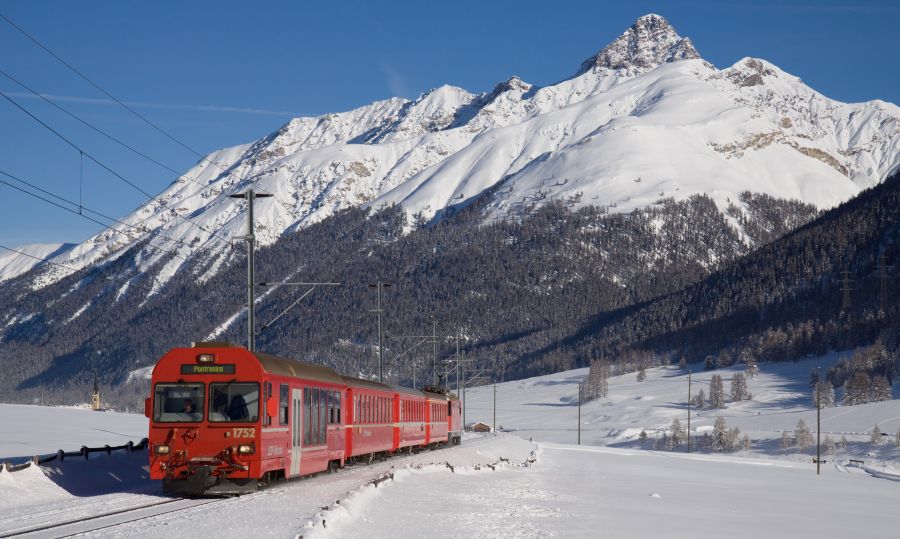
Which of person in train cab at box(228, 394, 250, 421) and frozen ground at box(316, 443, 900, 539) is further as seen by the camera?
person in train cab at box(228, 394, 250, 421)

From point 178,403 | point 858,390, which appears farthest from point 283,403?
point 858,390

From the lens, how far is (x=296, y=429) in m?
33.3

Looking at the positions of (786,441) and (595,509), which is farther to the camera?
(786,441)

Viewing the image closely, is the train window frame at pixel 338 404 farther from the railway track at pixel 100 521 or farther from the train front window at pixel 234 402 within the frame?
the railway track at pixel 100 521

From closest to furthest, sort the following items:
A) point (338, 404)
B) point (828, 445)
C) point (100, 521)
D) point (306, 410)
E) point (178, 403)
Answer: point (100, 521)
point (178, 403)
point (306, 410)
point (338, 404)
point (828, 445)

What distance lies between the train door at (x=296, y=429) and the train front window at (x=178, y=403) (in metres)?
3.14

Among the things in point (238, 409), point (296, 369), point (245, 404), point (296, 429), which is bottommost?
point (296, 429)

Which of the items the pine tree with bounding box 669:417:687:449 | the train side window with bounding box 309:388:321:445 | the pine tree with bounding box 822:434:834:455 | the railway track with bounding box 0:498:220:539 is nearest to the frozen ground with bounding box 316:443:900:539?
the train side window with bounding box 309:388:321:445

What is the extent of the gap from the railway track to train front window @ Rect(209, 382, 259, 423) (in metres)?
2.45

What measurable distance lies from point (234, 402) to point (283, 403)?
1.84 metres

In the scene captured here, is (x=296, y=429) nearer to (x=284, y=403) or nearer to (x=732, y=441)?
(x=284, y=403)

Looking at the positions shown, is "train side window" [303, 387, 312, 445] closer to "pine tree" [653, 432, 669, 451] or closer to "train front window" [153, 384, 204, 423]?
"train front window" [153, 384, 204, 423]

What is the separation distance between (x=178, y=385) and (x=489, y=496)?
39.2 feet

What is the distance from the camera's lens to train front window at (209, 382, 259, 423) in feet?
99.3
